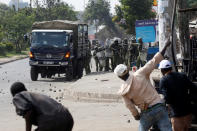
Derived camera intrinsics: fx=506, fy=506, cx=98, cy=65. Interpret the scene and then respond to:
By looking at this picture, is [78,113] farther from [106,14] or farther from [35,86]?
[106,14]

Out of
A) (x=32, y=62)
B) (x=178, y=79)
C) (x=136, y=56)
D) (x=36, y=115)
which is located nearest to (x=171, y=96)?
(x=178, y=79)

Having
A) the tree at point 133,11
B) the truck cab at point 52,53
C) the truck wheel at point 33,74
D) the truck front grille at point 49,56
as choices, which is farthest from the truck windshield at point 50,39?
the tree at point 133,11

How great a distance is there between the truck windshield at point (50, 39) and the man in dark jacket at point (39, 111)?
16.5 meters

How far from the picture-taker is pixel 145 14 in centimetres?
5181

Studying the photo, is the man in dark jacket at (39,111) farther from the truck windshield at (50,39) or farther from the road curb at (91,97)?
the truck windshield at (50,39)

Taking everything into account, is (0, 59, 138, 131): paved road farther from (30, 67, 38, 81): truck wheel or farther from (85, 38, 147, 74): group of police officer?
(85, 38, 147, 74): group of police officer

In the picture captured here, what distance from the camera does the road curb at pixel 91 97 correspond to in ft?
46.5

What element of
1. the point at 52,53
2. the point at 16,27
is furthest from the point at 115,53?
the point at 16,27

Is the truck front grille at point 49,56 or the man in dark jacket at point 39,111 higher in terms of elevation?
the man in dark jacket at point 39,111

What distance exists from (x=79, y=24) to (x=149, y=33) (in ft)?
11.9

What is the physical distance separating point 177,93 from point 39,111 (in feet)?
7.86

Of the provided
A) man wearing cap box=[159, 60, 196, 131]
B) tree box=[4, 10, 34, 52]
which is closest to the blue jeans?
man wearing cap box=[159, 60, 196, 131]

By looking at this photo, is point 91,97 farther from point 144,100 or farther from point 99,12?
point 99,12

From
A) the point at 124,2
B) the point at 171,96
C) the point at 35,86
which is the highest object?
the point at 124,2
